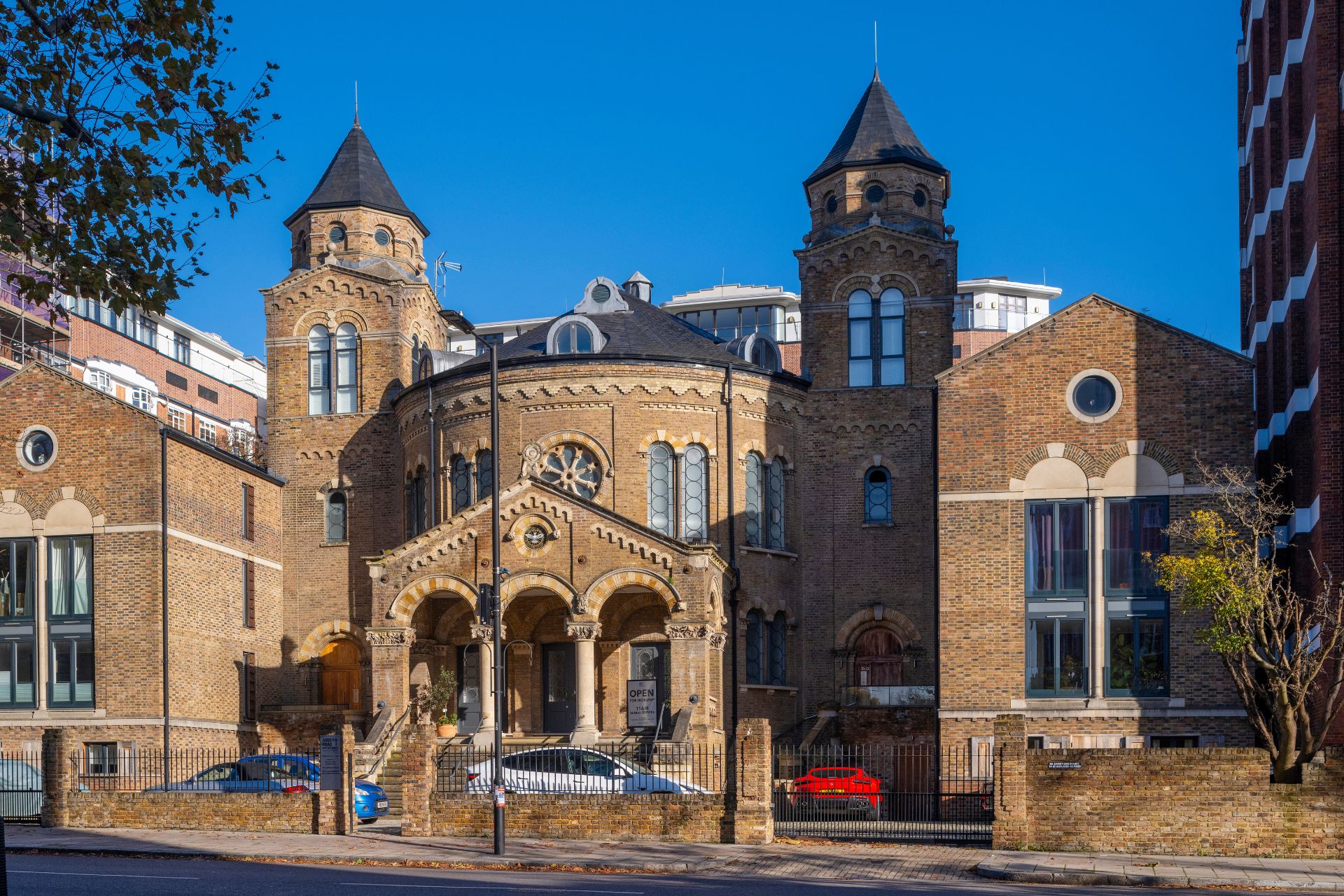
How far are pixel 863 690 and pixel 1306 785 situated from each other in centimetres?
1468

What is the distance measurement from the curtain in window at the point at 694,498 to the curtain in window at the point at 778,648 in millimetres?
3088

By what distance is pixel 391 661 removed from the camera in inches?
1460

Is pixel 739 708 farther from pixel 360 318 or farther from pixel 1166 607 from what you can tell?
pixel 360 318

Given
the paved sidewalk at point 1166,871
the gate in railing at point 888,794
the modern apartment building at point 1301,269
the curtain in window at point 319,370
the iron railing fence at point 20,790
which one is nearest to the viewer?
the paved sidewalk at point 1166,871

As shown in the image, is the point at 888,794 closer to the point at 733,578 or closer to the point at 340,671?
the point at 733,578

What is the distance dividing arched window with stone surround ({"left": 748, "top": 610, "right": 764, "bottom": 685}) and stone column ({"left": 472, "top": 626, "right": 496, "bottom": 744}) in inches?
252

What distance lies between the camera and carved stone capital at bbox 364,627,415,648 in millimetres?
37094

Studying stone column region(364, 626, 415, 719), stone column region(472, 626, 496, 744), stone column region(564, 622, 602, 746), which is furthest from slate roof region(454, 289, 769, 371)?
stone column region(564, 622, 602, 746)

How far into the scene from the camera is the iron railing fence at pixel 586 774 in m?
28.7

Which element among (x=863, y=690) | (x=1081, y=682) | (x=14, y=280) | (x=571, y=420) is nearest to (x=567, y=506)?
(x=571, y=420)

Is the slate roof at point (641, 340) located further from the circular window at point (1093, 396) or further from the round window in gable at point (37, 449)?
the round window in gable at point (37, 449)

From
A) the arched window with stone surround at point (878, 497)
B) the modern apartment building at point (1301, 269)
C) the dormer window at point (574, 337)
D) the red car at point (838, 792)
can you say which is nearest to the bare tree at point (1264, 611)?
the modern apartment building at point (1301, 269)

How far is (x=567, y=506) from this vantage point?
37.0 meters

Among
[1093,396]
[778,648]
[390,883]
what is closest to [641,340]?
[778,648]
